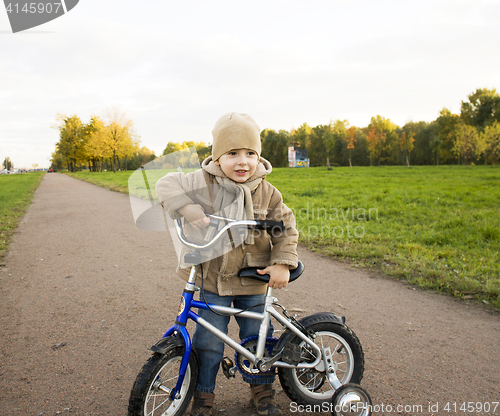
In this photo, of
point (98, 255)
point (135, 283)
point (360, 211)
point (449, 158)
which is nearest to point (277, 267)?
point (135, 283)

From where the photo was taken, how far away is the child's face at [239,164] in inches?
77.2

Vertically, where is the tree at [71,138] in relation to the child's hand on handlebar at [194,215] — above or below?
above

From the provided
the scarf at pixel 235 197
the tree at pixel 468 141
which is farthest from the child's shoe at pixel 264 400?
the tree at pixel 468 141

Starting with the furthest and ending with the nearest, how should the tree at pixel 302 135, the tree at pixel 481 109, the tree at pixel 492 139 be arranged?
the tree at pixel 302 135 < the tree at pixel 481 109 < the tree at pixel 492 139

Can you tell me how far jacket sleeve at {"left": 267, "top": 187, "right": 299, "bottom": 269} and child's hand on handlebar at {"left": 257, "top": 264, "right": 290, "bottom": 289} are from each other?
4 cm

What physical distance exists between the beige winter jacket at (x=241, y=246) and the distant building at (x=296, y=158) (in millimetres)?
53242

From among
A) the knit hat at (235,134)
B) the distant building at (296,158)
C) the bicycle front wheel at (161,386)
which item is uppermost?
the distant building at (296,158)

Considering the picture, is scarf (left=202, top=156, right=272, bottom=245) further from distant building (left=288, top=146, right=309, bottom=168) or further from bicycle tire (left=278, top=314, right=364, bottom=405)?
distant building (left=288, top=146, right=309, bottom=168)

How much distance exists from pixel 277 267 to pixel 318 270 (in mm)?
3073

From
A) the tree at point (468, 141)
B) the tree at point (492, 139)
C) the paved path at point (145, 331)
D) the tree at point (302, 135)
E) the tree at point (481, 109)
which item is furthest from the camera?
the tree at point (302, 135)

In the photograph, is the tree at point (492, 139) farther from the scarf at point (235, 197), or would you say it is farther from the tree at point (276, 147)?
the scarf at point (235, 197)

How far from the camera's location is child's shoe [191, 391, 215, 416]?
210 cm

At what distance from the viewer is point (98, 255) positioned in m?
5.55

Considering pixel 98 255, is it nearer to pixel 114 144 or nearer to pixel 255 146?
pixel 255 146
